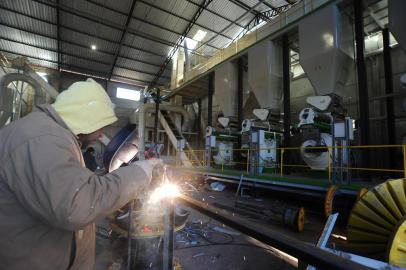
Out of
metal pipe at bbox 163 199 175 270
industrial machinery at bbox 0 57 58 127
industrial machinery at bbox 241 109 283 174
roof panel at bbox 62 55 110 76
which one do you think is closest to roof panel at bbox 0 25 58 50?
roof panel at bbox 62 55 110 76

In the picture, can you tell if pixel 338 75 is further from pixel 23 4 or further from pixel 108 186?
pixel 23 4

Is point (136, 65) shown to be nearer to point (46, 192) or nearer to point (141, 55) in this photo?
point (141, 55)

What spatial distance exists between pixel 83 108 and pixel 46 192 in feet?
1.37

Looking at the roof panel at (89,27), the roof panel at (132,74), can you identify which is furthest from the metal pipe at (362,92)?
the roof panel at (132,74)

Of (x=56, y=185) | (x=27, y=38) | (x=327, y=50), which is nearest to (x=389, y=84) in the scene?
(x=327, y=50)

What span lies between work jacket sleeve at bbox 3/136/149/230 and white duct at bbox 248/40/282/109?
824cm

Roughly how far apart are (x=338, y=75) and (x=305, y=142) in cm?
210

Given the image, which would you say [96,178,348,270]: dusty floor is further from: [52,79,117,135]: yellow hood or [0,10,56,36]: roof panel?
[0,10,56,36]: roof panel

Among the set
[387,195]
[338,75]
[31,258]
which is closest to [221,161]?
[338,75]

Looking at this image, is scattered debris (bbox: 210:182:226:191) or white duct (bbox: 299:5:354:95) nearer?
white duct (bbox: 299:5:354:95)

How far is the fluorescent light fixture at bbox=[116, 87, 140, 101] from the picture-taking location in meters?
Answer: 19.3

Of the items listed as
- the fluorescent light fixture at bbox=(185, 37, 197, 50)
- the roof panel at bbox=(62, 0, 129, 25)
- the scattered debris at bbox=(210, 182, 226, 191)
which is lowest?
the scattered debris at bbox=(210, 182, 226, 191)

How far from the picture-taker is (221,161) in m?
10.3

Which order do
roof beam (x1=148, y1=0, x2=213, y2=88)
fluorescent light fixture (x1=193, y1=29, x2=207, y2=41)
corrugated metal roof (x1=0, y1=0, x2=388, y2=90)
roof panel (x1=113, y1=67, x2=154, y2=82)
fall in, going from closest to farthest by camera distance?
corrugated metal roof (x1=0, y1=0, x2=388, y2=90), roof beam (x1=148, y1=0, x2=213, y2=88), fluorescent light fixture (x1=193, y1=29, x2=207, y2=41), roof panel (x1=113, y1=67, x2=154, y2=82)
